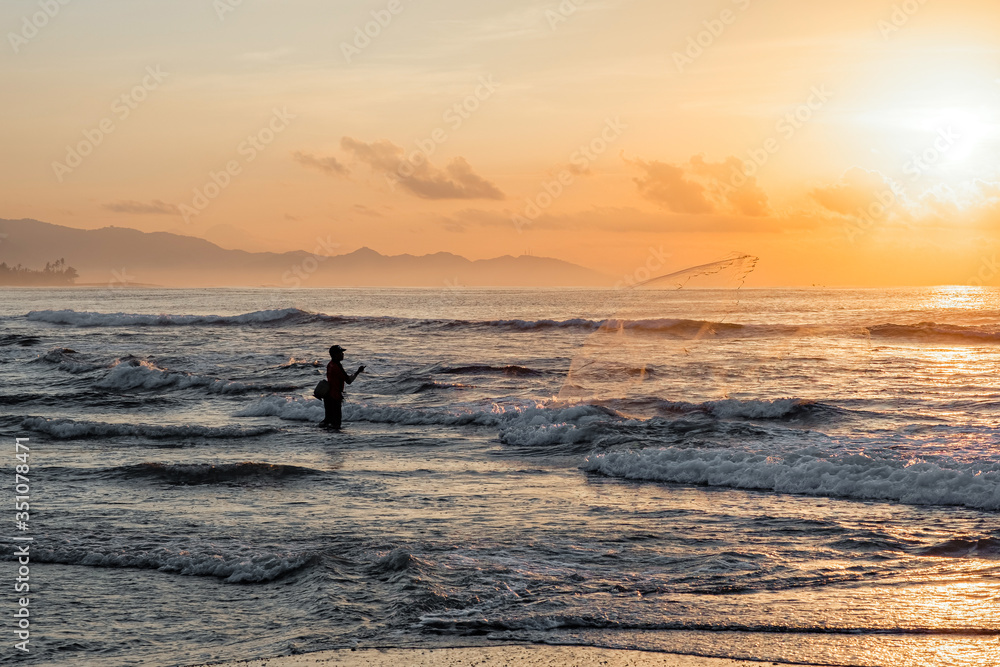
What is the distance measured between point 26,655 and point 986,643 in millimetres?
7146

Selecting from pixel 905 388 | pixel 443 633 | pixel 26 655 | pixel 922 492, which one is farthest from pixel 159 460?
pixel 905 388

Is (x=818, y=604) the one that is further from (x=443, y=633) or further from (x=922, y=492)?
(x=922, y=492)

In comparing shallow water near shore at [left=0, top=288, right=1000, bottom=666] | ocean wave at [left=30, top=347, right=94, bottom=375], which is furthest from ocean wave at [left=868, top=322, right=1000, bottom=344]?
ocean wave at [left=30, top=347, right=94, bottom=375]

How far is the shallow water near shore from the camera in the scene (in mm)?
6539

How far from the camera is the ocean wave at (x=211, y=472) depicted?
41.4 ft

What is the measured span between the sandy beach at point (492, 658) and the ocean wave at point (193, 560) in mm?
2120

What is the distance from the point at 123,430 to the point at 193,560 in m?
10.2

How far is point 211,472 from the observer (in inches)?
508

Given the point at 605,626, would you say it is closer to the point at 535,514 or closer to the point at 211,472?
the point at 535,514

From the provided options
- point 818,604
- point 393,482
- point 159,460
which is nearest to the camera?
point 818,604

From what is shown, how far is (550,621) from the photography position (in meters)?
6.63

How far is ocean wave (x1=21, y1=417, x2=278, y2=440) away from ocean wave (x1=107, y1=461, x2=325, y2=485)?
3.65 meters

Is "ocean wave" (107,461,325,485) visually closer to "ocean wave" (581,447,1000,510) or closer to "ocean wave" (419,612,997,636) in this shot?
"ocean wave" (581,447,1000,510)

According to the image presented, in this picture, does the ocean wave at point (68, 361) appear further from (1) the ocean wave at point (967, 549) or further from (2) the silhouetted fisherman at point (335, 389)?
(1) the ocean wave at point (967, 549)
